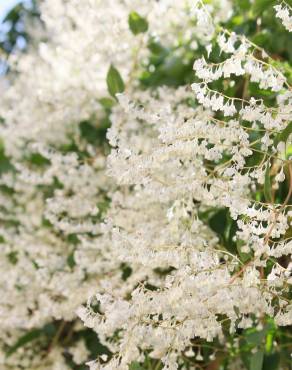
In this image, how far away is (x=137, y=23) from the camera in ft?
7.32

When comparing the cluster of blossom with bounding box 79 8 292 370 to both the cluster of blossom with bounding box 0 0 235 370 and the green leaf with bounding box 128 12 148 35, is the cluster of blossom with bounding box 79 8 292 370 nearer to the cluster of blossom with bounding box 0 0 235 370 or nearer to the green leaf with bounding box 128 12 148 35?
the cluster of blossom with bounding box 0 0 235 370

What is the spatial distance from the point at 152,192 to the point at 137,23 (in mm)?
905

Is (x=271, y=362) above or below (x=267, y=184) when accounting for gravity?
below

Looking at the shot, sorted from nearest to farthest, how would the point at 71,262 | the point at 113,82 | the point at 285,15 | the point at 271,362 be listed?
the point at 285,15 → the point at 271,362 → the point at 113,82 → the point at 71,262

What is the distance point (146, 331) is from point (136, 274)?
512mm

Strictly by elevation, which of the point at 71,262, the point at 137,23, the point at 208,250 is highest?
the point at 137,23

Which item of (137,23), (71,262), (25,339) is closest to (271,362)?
(71,262)

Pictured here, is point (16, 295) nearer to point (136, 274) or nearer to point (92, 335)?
point (92, 335)

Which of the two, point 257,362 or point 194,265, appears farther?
point 257,362

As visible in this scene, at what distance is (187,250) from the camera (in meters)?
1.31

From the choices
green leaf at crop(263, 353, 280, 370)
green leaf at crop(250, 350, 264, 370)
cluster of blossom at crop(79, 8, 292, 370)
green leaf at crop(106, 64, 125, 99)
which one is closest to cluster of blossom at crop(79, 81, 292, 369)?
cluster of blossom at crop(79, 8, 292, 370)

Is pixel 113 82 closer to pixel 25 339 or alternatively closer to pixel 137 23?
pixel 137 23

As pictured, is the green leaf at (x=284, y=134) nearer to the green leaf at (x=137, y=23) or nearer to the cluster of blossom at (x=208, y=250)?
the cluster of blossom at (x=208, y=250)

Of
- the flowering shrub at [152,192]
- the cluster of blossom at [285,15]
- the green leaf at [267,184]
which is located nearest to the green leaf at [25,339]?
the flowering shrub at [152,192]
